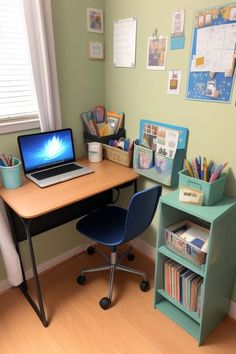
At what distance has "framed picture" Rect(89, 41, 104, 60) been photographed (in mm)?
1911

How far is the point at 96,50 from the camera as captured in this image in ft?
6.37

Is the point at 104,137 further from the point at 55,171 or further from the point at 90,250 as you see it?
the point at 90,250

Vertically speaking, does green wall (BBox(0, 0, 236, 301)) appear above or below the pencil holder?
above

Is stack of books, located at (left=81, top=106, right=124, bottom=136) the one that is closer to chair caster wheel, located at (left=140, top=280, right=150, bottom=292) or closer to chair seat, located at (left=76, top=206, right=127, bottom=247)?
chair seat, located at (left=76, top=206, right=127, bottom=247)

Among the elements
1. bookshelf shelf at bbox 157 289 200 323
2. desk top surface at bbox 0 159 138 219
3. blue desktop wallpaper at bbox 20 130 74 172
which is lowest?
bookshelf shelf at bbox 157 289 200 323

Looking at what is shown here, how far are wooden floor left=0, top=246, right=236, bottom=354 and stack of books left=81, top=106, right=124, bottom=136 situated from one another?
1127 mm

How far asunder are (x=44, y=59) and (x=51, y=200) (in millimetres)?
876

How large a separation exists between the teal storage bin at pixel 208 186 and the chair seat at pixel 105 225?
1.79 feet

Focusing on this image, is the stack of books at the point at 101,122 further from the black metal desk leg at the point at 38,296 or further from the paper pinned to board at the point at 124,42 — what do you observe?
the black metal desk leg at the point at 38,296

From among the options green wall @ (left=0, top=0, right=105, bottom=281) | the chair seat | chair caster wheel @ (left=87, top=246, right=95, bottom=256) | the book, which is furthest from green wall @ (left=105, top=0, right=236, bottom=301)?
chair caster wheel @ (left=87, top=246, right=95, bottom=256)

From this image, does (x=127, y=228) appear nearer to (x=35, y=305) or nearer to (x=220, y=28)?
(x=35, y=305)

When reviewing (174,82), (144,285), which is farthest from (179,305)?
(174,82)

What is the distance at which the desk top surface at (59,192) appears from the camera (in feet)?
4.58

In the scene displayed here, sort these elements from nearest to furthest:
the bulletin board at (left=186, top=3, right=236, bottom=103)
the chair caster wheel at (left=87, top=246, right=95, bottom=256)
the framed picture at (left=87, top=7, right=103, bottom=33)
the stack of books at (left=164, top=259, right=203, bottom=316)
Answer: the bulletin board at (left=186, top=3, right=236, bottom=103) → the stack of books at (left=164, top=259, right=203, bottom=316) → the framed picture at (left=87, top=7, right=103, bottom=33) → the chair caster wheel at (left=87, top=246, right=95, bottom=256)
